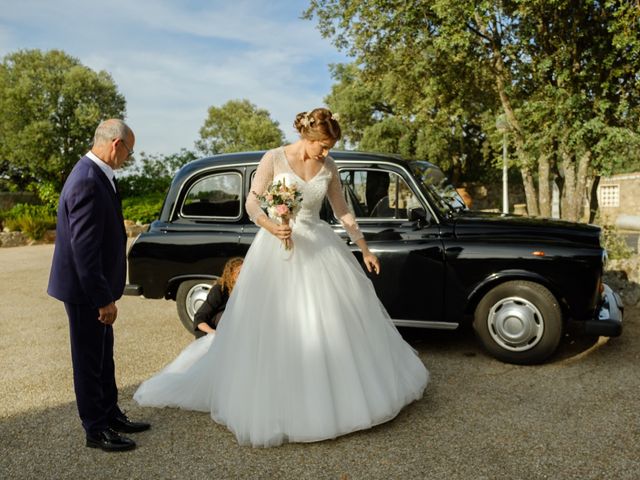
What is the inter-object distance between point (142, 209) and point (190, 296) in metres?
15.7

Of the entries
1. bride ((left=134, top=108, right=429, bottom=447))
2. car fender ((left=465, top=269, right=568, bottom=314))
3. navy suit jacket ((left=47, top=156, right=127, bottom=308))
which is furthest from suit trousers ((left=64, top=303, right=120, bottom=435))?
car fender ((left=465, top=269, right=568, bottom=314))

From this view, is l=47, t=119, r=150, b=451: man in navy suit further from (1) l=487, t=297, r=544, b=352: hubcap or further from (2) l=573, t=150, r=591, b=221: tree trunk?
(2) l=573, t=150, r=591, b=221: tree trunk

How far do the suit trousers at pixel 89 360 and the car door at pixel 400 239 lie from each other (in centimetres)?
275

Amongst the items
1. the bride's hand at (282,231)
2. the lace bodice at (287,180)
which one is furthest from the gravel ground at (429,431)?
the lace bodice at (287,180)

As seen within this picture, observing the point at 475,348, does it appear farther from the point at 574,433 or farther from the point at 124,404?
the point at 124,404

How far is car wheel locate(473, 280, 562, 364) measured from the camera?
16.4ft

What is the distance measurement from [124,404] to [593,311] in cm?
421

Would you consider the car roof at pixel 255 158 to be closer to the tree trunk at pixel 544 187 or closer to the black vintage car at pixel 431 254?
the black vintage car at pixel 431 254

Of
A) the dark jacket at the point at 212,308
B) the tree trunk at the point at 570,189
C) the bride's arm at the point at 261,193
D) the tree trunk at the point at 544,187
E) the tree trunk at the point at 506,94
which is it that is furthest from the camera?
the tree trunk at the point at 544,187

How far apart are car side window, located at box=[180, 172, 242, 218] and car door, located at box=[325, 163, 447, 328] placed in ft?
4.05

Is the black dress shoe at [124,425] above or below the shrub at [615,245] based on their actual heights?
below

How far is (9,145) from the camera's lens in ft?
107

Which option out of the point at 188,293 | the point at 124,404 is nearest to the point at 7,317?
the point at 188,293

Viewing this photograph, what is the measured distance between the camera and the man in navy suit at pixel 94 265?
3154 millimetres
